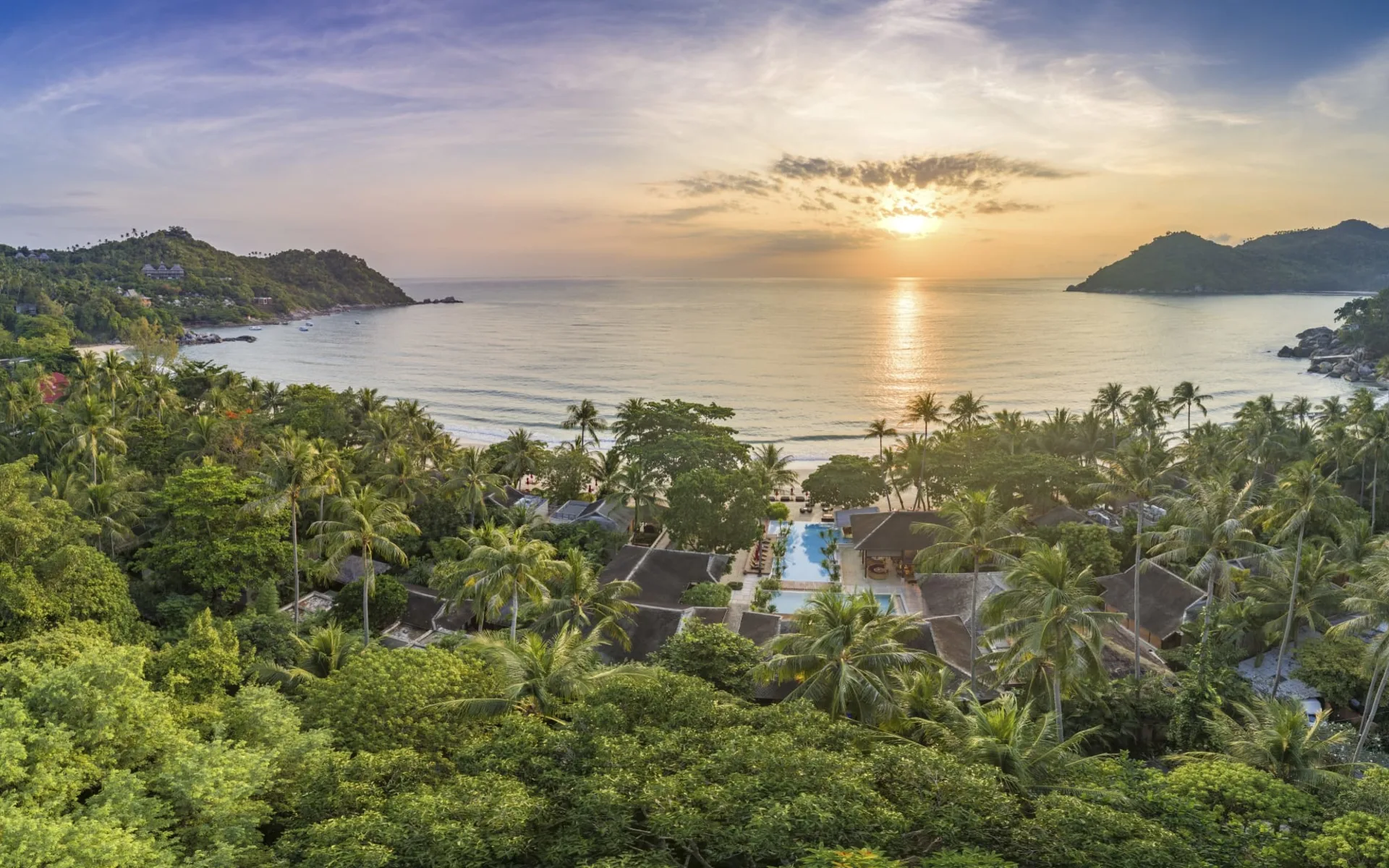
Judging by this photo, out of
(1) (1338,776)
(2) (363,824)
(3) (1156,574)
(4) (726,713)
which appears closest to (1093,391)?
(3) (1156,574)

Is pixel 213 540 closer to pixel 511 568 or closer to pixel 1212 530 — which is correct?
pixel 511 568

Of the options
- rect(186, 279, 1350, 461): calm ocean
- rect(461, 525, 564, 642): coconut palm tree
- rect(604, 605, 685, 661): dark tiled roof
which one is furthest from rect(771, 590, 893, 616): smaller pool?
rect(186, 279, 1350, 461): calm ocean

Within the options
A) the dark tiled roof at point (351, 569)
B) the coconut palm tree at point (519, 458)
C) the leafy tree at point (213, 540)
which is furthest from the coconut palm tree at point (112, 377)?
the coconut palm tree at point (519, 458)

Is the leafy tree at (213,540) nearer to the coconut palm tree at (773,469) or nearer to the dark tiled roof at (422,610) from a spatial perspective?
the dark tiled roof at (422,610)

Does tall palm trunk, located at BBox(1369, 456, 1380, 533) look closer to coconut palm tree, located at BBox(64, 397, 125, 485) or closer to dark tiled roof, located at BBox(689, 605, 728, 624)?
dark tiled roof, located at BBox(689, 605, 728, 624)

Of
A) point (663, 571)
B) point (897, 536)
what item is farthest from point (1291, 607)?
point (663, 571)

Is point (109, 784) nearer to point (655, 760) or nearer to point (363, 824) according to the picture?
point (363, 824)
